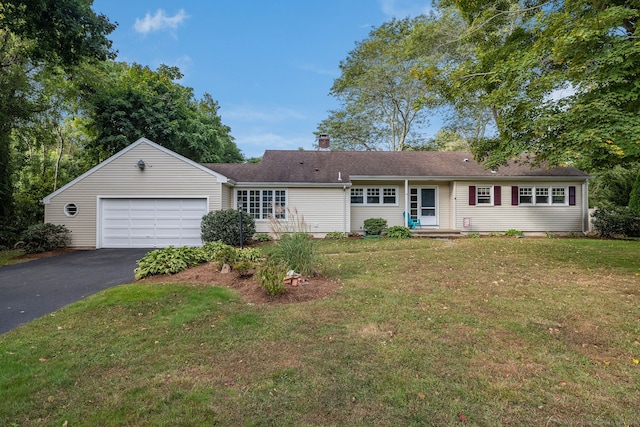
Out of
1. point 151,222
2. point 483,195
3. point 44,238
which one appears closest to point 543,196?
point 483,195

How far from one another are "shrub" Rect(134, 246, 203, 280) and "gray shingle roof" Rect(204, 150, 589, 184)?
6784 millimetres

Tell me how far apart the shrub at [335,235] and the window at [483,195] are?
6662 mm

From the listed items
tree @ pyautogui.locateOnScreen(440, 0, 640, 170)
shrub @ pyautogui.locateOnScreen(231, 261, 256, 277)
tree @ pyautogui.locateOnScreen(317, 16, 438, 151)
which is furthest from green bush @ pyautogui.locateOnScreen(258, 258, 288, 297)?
tree @ pyautogui.locateOnScreen(317, 16, 438, 151)

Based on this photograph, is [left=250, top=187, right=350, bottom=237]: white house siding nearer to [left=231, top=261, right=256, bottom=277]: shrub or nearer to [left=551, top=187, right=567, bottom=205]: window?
[left=231, top=261, right=256, bottom=277]: shrub

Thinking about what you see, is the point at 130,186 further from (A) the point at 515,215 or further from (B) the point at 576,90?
(A) the point at 515,215

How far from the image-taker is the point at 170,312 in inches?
185

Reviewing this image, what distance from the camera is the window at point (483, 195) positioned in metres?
15.1

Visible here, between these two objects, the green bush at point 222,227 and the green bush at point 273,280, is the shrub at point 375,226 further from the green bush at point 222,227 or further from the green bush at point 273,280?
the green bush at point 273,280

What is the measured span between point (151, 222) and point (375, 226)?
31.3ft

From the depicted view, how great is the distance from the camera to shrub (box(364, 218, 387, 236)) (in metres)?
14.3

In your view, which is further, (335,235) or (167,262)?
(335,235)

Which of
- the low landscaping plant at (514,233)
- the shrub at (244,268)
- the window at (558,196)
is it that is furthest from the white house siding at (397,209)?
the shrub at (244,268)

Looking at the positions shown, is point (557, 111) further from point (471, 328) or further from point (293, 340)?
point (293, 340)

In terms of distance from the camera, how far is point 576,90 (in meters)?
6.75
